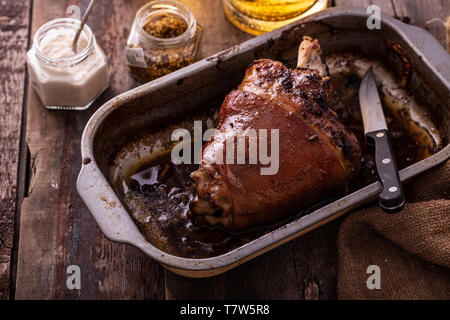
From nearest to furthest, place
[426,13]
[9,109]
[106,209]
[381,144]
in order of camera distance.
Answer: [106,209], [381,144], [9,109], [426,13]

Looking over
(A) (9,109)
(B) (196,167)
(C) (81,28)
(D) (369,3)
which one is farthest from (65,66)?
(D) (369,3)

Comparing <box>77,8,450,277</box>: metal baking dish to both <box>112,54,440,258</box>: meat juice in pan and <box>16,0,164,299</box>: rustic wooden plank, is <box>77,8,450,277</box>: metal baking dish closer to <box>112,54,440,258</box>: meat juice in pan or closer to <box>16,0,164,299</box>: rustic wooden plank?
<box>112,54,440,258</box>: meat juice in pan

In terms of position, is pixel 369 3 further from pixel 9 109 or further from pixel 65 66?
pixel 9 109

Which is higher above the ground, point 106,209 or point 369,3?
point 369,3

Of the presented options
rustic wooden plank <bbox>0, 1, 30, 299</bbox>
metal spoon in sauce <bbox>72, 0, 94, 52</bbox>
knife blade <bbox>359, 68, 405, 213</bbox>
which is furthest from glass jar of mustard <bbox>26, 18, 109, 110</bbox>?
knife blade <bbox>359, 68, 405, 213</bbox>

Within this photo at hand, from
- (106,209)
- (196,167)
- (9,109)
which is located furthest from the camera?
(9,109)

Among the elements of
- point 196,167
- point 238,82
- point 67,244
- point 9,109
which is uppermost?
point 238,82

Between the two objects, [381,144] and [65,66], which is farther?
[65,66]
